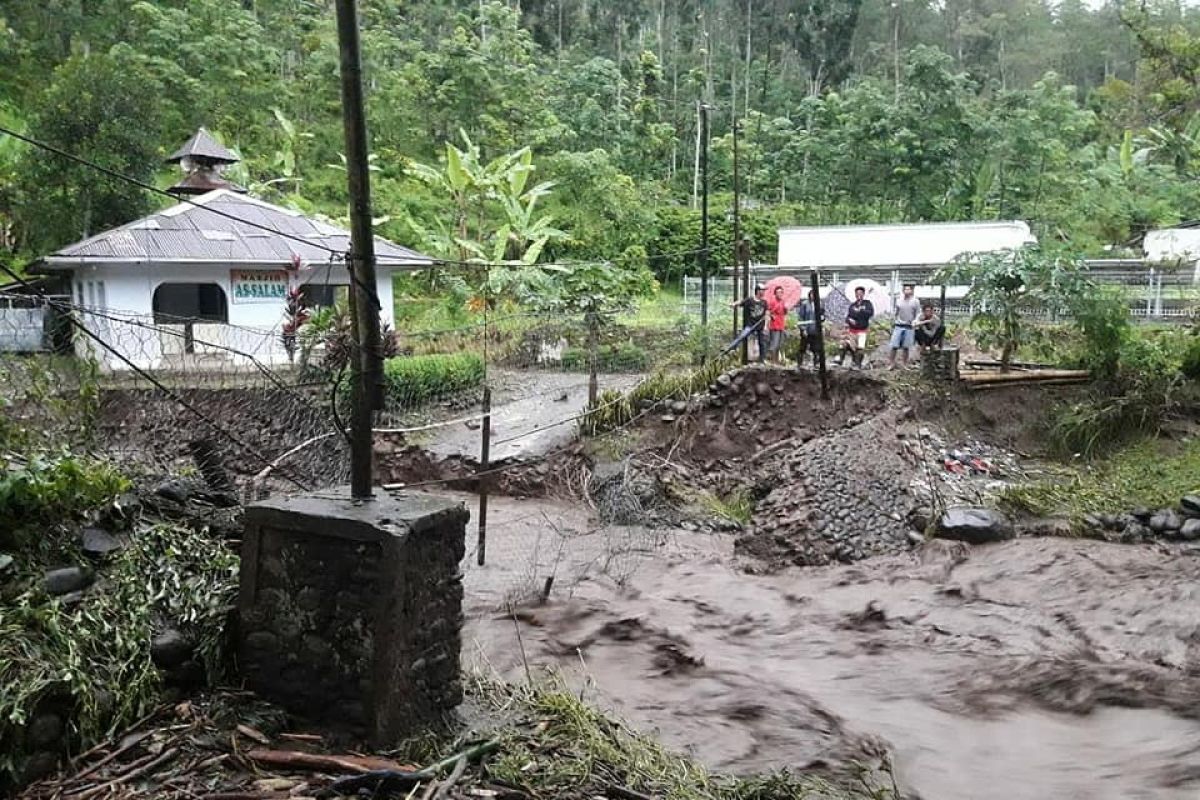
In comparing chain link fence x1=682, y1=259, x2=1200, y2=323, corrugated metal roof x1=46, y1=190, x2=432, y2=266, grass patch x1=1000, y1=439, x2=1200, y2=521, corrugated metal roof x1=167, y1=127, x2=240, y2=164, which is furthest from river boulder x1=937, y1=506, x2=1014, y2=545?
corrugated metal roof x1=167, y1=127, x2=240, y2=164

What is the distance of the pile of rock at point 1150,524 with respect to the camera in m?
11.4

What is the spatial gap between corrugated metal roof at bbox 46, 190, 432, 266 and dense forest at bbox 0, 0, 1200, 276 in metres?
1.67

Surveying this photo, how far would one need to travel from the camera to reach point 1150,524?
11602 mm

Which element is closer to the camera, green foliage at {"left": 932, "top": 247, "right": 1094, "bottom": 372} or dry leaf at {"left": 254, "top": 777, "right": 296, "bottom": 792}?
dry leaf at {"left": 254, "top": 777, "right": 296, "bottom": 792}

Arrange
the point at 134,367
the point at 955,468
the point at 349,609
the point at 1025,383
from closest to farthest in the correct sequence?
1. the point at 349,609
2. the point at 134,367
3. the point at 955,468
4. the point at 1025,383

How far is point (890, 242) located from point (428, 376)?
16.8 metres

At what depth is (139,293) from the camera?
1722 cm

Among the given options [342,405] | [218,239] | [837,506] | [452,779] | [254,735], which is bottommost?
[837,506]

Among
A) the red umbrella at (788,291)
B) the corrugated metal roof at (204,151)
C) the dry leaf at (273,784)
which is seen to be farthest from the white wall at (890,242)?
the dry leaf at (273,784)

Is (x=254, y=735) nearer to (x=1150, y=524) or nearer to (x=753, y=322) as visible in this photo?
(x=1150, y=524)

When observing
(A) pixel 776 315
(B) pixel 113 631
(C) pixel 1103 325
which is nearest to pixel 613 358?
(A) pixel 776 315

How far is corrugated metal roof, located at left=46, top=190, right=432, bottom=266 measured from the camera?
16422 millimetres

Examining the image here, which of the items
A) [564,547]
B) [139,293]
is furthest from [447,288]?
[564,547]

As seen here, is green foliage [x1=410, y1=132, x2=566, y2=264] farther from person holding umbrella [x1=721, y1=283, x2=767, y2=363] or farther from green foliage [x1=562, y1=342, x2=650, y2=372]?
person holding umbrella [x1=721, y1=283, x2=767, y2=363]
